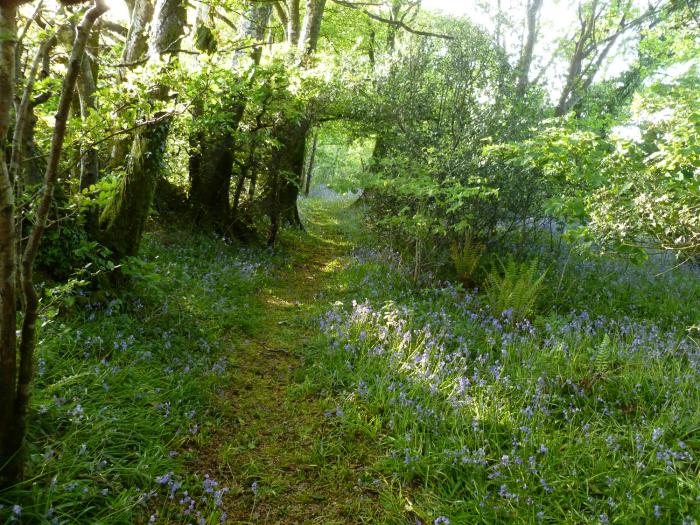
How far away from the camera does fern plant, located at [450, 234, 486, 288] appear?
757 centimetres

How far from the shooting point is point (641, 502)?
2.92 metres

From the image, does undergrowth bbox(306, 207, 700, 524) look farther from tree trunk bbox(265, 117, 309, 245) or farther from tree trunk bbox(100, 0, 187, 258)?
tree trunk bbox(265, 117, 309, 245)

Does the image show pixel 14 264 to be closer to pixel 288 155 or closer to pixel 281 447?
pixel 281 447

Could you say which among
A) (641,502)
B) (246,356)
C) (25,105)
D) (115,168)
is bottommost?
(246,356)

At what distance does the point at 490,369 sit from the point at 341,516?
2233 millimetres

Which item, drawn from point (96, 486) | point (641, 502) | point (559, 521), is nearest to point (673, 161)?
point (641, 502)

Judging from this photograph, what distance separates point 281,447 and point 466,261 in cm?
506

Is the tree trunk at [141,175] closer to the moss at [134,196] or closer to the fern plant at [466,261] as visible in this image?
the moss at [134,196]

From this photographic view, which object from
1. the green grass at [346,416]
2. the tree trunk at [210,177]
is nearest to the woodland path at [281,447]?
the green grass at [346,416]

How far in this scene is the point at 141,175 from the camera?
5.18m

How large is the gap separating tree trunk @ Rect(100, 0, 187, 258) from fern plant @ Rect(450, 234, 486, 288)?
16.8 feet

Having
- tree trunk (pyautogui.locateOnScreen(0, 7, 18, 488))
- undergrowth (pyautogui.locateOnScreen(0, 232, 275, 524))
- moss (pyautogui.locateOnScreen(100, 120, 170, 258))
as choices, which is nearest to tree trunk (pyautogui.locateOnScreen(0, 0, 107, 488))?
tree trunk (pyautogui.locateOnScreen(0, 7, 18, 488))

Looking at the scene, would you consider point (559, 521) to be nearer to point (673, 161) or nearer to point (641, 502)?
point (641, 502)

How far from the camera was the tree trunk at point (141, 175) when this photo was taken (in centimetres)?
503
